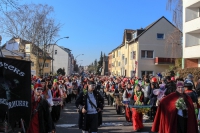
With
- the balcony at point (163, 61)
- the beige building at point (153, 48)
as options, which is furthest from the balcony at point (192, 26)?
the beige building at point (153, 48)

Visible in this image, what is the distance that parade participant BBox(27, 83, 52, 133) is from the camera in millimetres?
6668

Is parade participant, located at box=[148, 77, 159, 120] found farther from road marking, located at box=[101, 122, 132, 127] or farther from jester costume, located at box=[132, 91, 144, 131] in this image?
jester costume, located at box=[132, 91, 144, 131]

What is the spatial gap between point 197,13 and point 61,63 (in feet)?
211

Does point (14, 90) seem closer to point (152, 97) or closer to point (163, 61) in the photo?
point (152, 97)

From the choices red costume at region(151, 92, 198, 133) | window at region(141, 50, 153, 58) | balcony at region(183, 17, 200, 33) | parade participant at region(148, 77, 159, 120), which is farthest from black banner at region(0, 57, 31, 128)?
window at region(141, 50, 153, 58)

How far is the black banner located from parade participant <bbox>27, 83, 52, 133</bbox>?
1.54m

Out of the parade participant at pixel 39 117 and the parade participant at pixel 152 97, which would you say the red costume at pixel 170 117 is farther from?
the parade participant at pixel 152 97

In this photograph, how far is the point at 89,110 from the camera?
788cm

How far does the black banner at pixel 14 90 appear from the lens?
4.80m

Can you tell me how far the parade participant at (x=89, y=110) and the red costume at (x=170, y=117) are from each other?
6.31 feet

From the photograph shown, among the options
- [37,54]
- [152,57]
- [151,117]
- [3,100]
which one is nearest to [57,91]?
[151,117]

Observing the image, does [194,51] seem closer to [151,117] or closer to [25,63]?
[151,117]

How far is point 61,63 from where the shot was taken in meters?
88.8

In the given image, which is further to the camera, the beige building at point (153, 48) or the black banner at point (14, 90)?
the beige building at point (153, 48)
